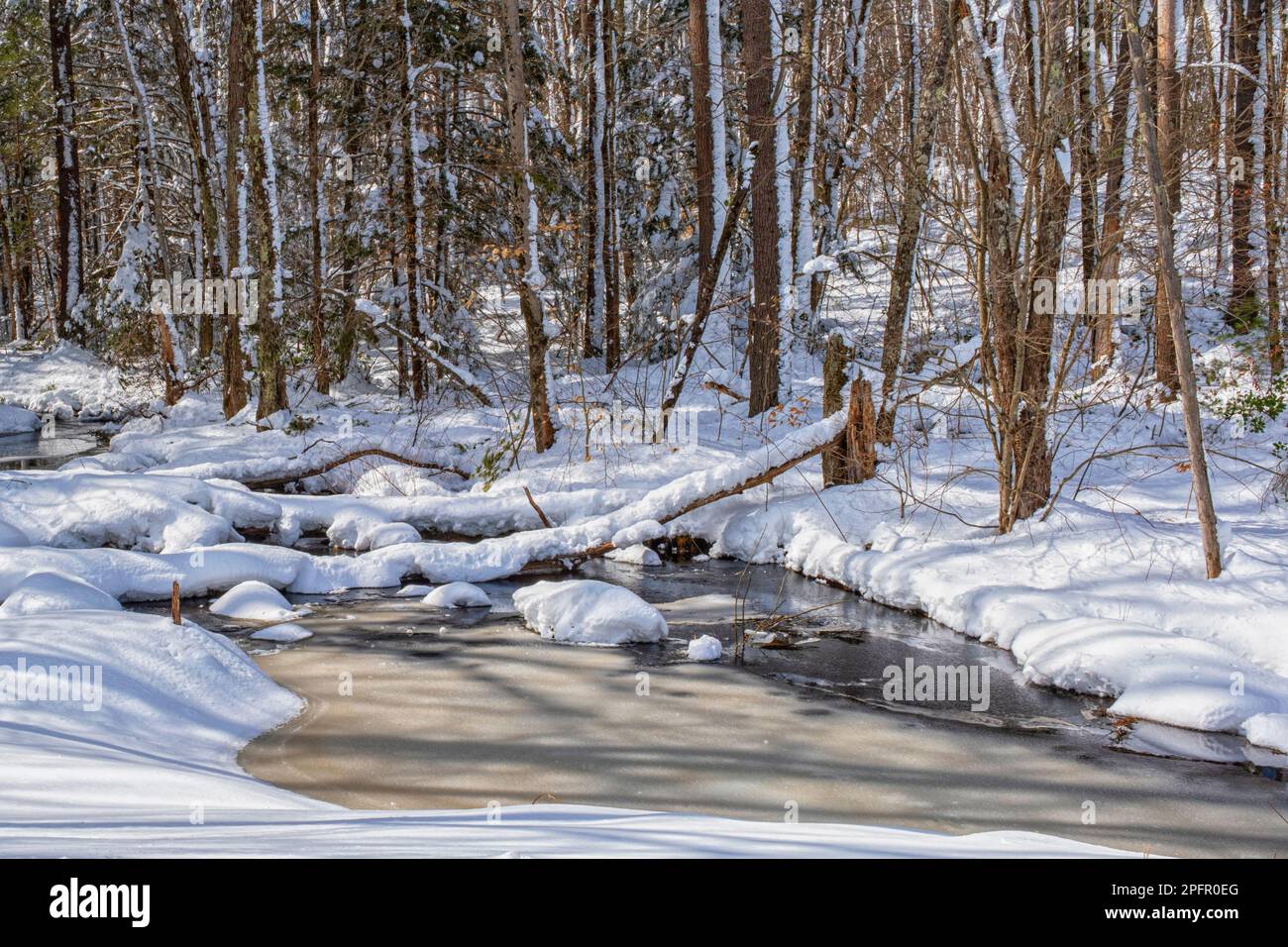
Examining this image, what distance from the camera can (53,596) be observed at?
7.44 meters

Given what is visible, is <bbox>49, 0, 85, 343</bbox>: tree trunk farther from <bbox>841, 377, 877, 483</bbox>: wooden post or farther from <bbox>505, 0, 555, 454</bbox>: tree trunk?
<bbox>841, 377, 877, 483</bbox>: wooden post

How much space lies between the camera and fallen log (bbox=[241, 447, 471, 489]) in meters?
13.5

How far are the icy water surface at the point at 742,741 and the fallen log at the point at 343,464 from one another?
5291 mm

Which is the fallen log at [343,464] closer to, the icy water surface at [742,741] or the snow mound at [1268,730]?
the icy water surface at [742,741]

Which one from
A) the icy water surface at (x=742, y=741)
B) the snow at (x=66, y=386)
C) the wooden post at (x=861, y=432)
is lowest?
the icy water surface at (x=742, y=741)

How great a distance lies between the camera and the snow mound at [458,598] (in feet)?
30.0

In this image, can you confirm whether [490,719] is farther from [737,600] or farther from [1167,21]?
[1167,21]

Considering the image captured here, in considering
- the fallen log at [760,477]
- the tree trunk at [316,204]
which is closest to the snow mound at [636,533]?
the fallen log at [760,477]

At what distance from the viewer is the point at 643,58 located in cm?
2097

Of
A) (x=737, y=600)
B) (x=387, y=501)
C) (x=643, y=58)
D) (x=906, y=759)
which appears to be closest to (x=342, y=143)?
(x=643, y=58)

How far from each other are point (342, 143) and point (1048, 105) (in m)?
13.7

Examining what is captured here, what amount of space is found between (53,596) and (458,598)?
3124 millimetres

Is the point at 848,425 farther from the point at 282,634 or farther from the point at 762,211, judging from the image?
the point at 282,634

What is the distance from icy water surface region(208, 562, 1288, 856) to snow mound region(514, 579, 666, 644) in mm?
214
